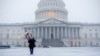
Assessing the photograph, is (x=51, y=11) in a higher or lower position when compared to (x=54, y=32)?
higher

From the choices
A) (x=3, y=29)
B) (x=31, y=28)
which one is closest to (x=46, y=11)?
(x=31, y=28)

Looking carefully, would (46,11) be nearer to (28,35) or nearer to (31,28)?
(31,28)

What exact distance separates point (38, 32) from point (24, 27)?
5.63m

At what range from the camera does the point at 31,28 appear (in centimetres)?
7656

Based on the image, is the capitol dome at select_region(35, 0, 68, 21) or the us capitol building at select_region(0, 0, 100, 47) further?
the capitol dome at select_region(35, 0, 68, 21)

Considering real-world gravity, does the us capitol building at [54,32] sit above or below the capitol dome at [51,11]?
below

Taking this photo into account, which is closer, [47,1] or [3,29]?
[3,29]

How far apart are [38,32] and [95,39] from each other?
1854 cm

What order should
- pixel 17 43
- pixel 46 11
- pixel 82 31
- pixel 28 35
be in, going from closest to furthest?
pixel 28 35
pixel 17 43
pixel 82 31
pixel 46 11

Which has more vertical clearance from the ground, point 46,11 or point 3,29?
point 46,11

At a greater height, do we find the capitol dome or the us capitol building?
the capitol dome

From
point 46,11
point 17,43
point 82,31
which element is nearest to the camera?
point 17,43

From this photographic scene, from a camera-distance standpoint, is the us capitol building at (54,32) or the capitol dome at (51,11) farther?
the capitol dome at (51,11)

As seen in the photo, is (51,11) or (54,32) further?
(51,11)
